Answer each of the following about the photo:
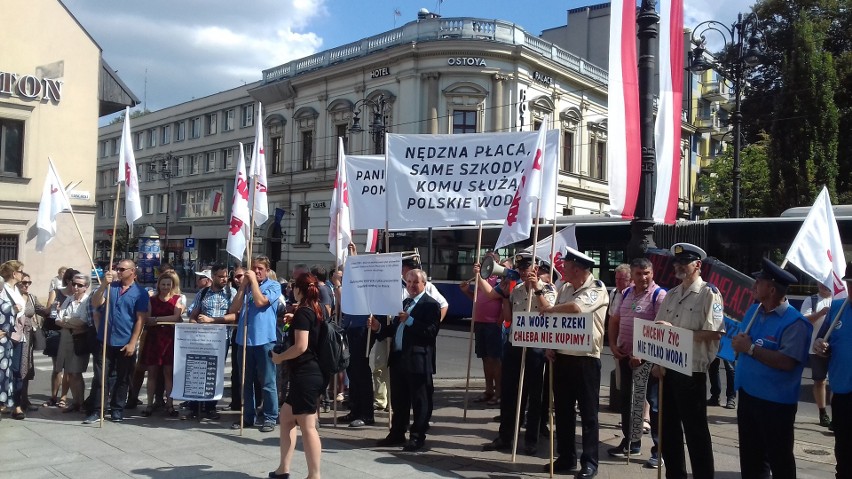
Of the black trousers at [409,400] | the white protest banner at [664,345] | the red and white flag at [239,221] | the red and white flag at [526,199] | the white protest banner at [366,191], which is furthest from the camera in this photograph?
the white protest banner at [366,191]

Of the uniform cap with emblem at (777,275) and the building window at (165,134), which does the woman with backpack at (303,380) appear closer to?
the uniform cap with emblem at (777,275)

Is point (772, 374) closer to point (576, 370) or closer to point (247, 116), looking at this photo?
point (576, 370)

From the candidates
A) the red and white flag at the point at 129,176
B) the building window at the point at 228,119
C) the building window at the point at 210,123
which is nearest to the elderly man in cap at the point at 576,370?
the red and white flag at the point at 129,176

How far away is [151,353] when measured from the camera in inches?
343

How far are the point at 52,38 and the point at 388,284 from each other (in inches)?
→ 702

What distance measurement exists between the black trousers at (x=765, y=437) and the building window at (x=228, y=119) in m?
49.1

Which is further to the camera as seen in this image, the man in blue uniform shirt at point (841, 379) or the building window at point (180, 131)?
the building window at point (180, 131)

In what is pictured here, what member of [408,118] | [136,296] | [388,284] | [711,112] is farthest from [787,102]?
[711,112]

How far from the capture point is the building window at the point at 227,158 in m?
50.6

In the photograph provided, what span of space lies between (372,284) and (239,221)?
1.96 metres

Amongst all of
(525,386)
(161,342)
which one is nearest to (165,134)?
(161,342)

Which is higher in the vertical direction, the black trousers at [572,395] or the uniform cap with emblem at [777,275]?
the uniform cap with emblem at [777,275]

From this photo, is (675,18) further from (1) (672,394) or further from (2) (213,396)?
(2) (213,396)

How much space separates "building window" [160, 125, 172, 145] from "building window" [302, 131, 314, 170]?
2114 cm
